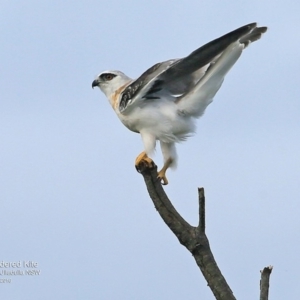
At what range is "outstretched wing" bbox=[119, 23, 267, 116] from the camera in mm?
7496

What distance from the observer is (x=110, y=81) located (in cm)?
966

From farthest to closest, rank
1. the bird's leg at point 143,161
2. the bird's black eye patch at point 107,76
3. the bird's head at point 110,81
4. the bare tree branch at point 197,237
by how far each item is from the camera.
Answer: the bird's black eye patch at point 107,76
the bird's head at point 110,81
the bird's leg at point 143,161
the bare tree branch at point 197,237

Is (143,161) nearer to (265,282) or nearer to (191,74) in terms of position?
(191,74)

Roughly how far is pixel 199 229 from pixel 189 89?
2.50 meters

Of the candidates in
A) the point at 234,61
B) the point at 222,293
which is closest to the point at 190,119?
the point at 234,61

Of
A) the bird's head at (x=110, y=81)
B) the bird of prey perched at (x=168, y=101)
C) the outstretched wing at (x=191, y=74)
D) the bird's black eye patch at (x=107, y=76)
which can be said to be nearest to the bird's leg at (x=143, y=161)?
the bird of prey perched at (x=168, y=101)

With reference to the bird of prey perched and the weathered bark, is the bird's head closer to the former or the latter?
the bird of prey perched

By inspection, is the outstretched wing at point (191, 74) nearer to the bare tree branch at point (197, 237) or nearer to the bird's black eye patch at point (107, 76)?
the bird's black eye patch at point (107, 76)

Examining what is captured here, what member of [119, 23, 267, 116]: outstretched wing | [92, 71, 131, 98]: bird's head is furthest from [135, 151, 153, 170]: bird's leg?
[92, 71, 131, 98]: bird's head

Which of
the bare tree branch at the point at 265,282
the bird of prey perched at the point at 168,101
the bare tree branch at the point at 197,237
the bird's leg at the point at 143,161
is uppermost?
the bird of prey perched at the point at 168,101

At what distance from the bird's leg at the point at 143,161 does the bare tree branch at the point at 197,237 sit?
20.2 inches

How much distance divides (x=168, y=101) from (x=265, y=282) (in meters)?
3.11

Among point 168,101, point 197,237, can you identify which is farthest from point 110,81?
point 197,237

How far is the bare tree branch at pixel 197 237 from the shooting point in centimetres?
605
